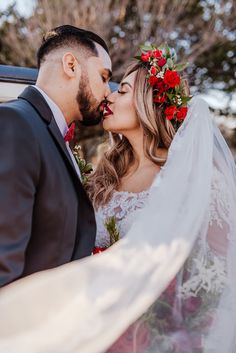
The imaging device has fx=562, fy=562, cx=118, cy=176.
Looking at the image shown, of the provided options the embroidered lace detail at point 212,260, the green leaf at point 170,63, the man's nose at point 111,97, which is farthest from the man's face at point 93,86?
A: the embroidered lace detail at point 212,260

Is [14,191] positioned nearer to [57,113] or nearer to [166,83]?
[57,113]

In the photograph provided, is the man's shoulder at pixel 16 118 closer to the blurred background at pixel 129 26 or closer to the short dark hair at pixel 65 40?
the short dark hair at pixel 65 40

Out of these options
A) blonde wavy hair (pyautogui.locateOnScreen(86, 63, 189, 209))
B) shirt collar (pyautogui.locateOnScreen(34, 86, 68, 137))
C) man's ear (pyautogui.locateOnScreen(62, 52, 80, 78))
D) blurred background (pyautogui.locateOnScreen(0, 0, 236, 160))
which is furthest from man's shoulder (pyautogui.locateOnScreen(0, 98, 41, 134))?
blurred background (pyautogui.locateOnScreen(0, 0, 236, 160))

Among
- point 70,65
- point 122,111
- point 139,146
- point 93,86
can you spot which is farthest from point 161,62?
point 70,65

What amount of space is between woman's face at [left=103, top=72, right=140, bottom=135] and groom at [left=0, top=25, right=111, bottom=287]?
492mm

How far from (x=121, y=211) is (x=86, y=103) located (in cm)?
70

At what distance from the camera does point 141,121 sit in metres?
3.08

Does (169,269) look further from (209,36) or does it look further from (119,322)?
(209,36)

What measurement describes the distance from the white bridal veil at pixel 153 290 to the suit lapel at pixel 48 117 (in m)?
0.36

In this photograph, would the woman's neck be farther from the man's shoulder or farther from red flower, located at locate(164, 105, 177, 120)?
the man's shoulder

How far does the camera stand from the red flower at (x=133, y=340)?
1832 millimetres

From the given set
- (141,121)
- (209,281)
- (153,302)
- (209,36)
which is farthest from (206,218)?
(209,36)

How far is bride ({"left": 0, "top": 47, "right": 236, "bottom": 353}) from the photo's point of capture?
1.72 meters

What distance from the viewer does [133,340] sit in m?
1.85
